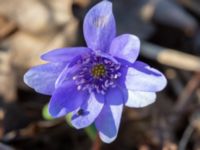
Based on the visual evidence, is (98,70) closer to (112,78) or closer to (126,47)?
(112,78)

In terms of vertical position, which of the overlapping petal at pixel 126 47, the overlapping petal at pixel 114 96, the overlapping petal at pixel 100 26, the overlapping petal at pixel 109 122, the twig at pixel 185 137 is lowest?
the twig at pixel 185 137

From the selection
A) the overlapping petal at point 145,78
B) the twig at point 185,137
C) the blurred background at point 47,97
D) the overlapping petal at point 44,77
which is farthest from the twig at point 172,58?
the overlapping petal at point 44,77

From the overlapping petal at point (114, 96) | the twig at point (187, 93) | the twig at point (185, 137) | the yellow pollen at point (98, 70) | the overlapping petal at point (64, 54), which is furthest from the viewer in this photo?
the twig at point (187, 93)

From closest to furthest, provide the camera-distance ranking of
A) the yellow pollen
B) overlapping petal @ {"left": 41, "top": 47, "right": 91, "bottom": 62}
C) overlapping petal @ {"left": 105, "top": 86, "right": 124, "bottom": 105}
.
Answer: overlapping petal @ {"left": 41, "top": 47, "right": 91, "bottom": 62}
overlapping petal @ {"left": 105, "top": 86, "right": 124, "bottom": 105}
the yellow pollen

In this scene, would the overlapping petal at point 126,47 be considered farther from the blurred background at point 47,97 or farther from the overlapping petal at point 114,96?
the blurred background at point 47,97

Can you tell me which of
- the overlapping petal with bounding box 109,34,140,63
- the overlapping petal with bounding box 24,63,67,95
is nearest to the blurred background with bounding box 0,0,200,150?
the overlapping petal with bounding box 24,63,67,95

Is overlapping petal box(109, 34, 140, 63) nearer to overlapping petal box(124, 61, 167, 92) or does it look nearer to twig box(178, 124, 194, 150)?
overlapping petal box(124, 61, 167, 92)
